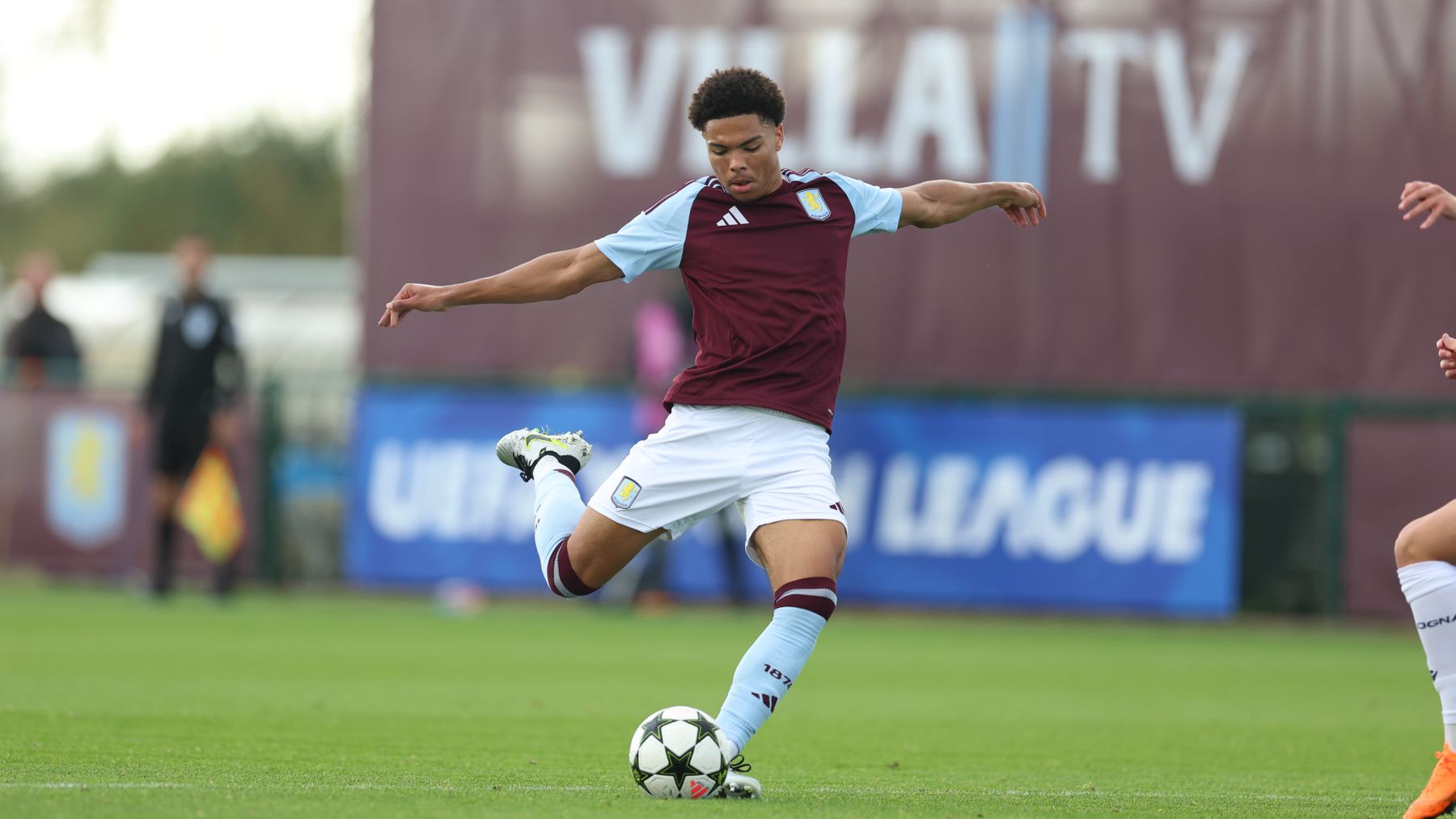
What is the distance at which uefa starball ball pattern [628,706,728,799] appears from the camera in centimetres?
594

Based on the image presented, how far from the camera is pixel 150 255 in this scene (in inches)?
1526

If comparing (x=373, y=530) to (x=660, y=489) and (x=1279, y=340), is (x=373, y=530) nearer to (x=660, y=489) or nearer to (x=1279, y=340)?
(x=1279, y=340)

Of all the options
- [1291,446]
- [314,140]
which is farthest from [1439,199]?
[314,140]

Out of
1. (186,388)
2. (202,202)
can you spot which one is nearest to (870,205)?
(186,388)

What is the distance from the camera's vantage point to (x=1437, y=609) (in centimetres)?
574

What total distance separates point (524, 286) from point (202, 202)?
110ft

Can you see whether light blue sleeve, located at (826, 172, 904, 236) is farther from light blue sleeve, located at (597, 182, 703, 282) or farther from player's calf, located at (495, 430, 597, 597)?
player's calf, located at (495, 430, 597, 597)

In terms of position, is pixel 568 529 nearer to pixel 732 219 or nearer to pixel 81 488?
pixel 732 219

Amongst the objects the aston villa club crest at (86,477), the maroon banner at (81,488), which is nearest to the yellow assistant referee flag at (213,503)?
the maroon banner at (81,488)

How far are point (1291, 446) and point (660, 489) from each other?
9780 mm

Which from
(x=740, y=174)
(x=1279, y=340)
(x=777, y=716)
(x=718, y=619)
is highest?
(x=740, y=174)

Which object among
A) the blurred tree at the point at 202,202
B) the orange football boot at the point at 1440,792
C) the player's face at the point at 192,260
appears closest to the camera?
the orange football boot at the point at 1440,792

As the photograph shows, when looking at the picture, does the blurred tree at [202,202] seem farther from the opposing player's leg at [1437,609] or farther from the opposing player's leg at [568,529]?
the opposing player's leg at [1437,609]

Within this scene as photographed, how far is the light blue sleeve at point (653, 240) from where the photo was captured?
21.0 ft
